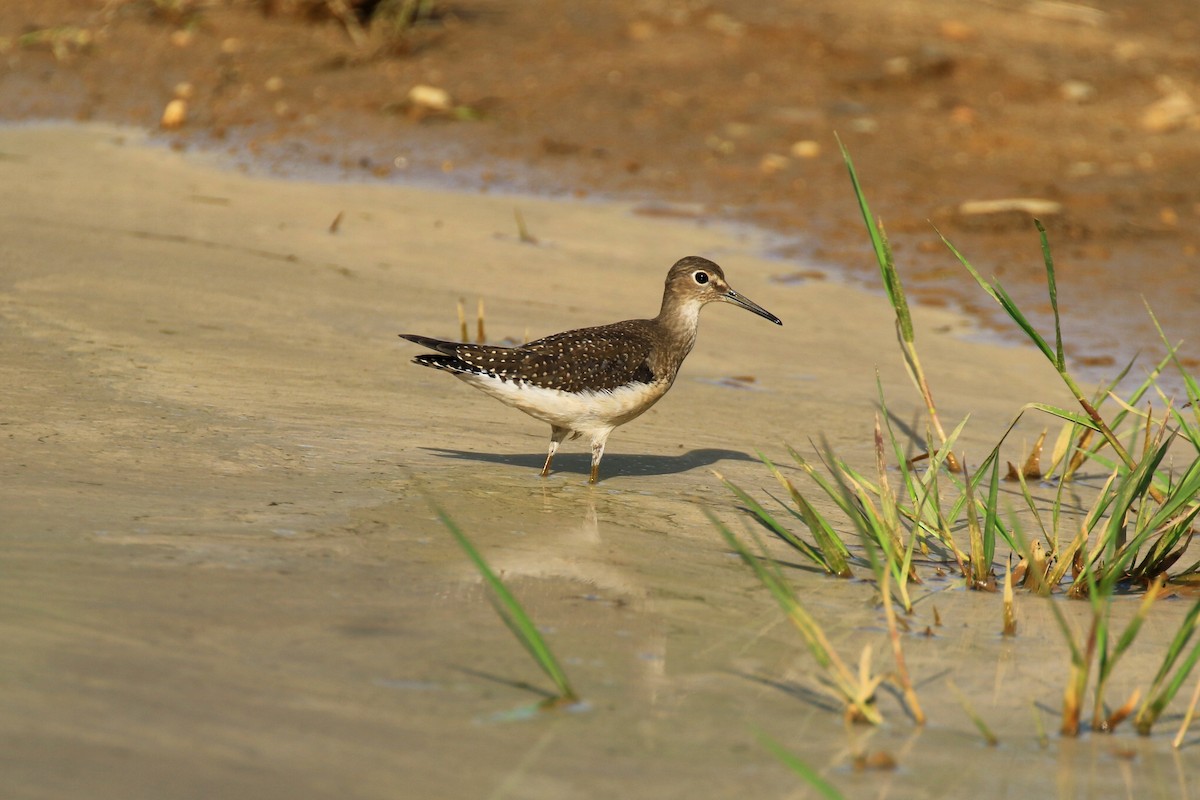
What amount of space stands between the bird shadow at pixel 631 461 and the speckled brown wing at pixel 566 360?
356mm

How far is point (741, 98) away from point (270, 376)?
8056 mm

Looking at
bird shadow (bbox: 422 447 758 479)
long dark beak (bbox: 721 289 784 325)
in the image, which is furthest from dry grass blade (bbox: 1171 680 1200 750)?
long dark beak (bbox: 721 289 784 325)

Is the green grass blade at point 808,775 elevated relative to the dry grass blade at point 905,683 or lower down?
elevated

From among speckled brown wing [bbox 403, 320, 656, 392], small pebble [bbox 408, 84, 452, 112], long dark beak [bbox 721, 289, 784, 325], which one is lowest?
small pebble [bbox 408, 84, 452, 112]

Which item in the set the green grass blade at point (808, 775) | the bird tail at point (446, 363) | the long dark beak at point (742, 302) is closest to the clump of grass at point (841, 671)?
the green grass blade at point (808, 775)

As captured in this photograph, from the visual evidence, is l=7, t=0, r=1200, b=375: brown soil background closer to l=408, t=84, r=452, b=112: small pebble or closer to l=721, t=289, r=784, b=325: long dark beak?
l=408, t=84, r=452, b=112: small pebble

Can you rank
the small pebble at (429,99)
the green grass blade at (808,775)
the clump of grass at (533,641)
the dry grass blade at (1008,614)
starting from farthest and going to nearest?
the small pebble at (429,99)
the dry grass blade at (1008,614)
the clump of grass at (533,641)
the green grass blade at (808,775)

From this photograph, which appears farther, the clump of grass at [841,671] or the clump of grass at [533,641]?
the clump of grass at [841,671]

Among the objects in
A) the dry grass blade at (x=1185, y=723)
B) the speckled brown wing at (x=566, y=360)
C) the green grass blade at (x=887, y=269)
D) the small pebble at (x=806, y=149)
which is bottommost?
the small pebble at (x=806, y=149)

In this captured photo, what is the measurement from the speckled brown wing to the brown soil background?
4059 mm

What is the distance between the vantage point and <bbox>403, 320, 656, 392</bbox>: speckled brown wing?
241 inches

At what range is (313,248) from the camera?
9.18 metres

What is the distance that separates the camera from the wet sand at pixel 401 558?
10.8 feet

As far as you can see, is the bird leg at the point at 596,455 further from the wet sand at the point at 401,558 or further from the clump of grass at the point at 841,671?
the clump of grass at the point at 841,671
